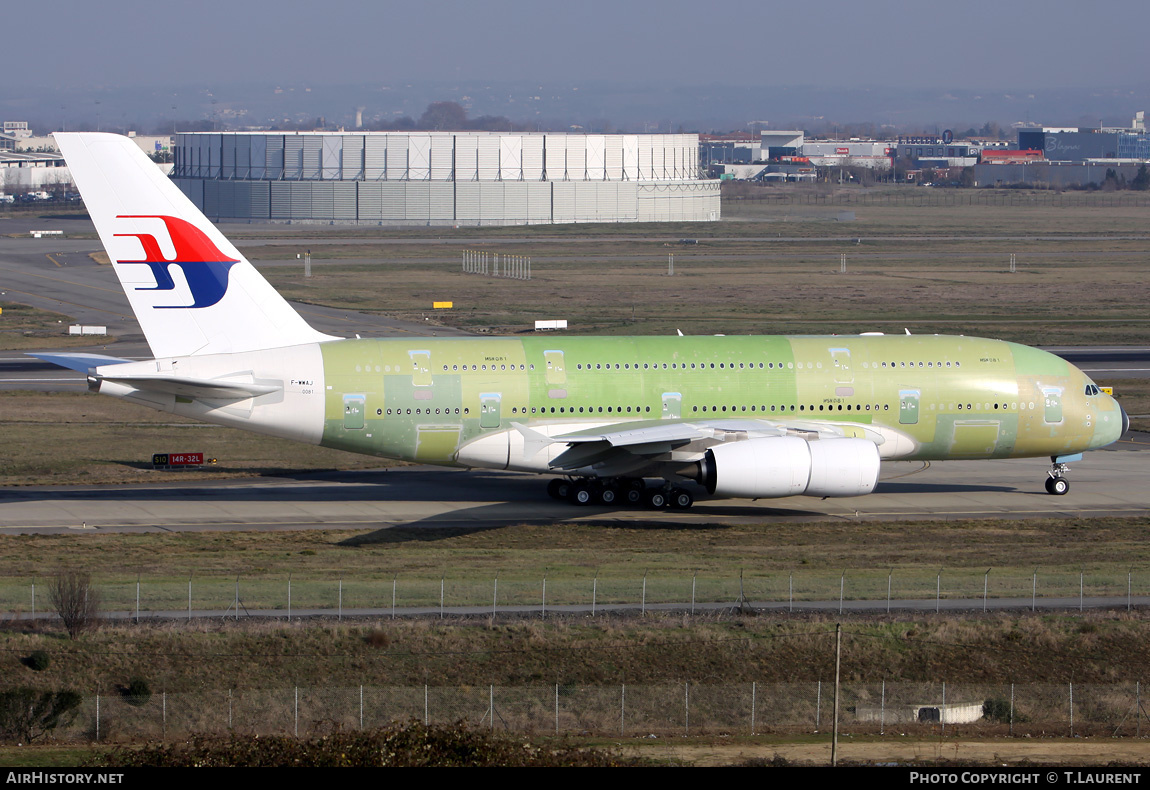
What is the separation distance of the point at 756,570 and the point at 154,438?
34686 millimetres

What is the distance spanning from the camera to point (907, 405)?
50188 millimetres

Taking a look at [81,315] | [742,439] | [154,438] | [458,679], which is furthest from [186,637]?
[81,315]

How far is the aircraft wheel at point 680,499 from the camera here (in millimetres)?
50469

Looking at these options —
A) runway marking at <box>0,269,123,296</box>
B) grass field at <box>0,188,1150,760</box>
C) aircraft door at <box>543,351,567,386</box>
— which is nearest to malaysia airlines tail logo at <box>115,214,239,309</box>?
grass field at <box>0,188,1150,760</box>

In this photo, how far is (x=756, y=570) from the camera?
4066cm

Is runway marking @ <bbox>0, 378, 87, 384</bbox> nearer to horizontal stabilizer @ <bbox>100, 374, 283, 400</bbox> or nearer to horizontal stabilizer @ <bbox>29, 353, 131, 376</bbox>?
horizontal stabilizer @ <bbox>29, 353, 131, 376</bbox>

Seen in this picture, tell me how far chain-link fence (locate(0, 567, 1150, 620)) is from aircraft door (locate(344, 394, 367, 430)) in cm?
1039

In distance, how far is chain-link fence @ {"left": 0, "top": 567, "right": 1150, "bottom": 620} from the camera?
36.5 m

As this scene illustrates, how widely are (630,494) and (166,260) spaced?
19081 mm

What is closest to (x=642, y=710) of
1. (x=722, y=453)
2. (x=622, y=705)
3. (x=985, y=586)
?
(x=622, y=705)

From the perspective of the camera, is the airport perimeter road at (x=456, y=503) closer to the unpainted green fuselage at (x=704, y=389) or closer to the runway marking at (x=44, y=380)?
the unpainted green fuselage at (x=704, y=389)

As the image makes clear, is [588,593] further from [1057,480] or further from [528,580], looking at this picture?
[1057,480]

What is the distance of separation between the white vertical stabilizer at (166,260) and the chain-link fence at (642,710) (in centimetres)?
1858
